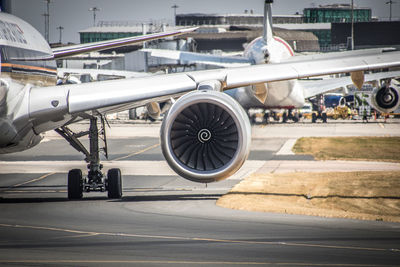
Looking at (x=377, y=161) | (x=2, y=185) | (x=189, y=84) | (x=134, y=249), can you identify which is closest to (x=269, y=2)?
(x=377, y=161)

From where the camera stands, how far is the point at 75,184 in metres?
18.5

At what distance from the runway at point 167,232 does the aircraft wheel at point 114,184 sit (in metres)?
0.27

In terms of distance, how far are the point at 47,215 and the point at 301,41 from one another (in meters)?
102

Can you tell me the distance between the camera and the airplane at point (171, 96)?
14039mm

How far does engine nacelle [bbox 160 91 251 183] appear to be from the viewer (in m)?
13.9

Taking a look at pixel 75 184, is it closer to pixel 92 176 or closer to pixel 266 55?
pixel 92 176

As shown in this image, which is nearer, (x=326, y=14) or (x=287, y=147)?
(x=287, y=147)

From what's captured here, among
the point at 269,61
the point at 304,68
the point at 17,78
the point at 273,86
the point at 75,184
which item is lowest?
the point at 75,184

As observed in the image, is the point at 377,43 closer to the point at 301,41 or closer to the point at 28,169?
the point at 301,41

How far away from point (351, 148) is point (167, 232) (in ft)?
81.0

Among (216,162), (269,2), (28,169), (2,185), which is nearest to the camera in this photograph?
(216,162)

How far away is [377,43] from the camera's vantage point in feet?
370

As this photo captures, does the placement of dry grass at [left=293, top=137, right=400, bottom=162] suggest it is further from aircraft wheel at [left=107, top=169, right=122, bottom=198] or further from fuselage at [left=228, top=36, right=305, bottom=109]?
aircraft wheel at [left=107, top=169, right=122, bottom=198]

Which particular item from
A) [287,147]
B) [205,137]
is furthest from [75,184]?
[287,147]
